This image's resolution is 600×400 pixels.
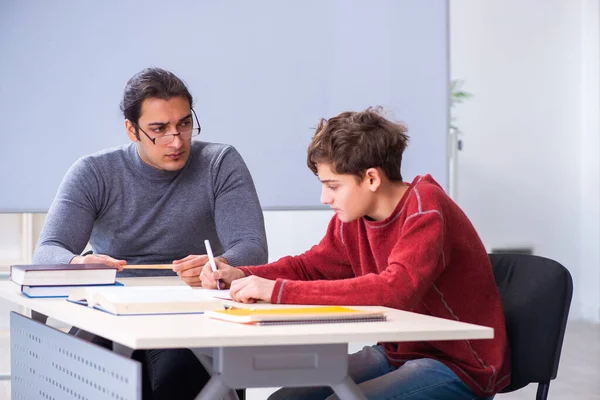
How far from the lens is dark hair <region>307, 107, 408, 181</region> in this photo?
1793 millimetres

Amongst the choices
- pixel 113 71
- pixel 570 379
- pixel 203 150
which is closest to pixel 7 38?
pixel 113 71

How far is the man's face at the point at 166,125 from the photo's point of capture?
2393 millimetres

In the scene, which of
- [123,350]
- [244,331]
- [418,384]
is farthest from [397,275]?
[123,350]

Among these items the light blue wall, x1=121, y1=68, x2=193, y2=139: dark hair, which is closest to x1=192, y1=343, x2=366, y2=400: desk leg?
x1=121, y1=68, x2=193, y2=139: dark hair

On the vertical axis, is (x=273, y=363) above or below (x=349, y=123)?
below

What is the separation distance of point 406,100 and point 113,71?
3.72 ft

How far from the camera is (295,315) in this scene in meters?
1.39

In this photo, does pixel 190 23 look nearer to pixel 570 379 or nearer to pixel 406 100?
pixel 406 100

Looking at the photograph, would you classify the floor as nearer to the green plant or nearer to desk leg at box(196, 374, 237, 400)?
the green plant

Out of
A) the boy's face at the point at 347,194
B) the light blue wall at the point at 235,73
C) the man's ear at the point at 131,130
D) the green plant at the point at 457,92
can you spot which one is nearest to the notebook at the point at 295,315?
the boy's face at the point at 347,194

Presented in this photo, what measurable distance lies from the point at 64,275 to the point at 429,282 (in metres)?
0.76

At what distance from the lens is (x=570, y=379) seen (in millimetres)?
3918

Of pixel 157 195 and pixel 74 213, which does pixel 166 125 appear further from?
pixel 74 213

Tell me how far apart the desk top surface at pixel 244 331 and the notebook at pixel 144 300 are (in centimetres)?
3
